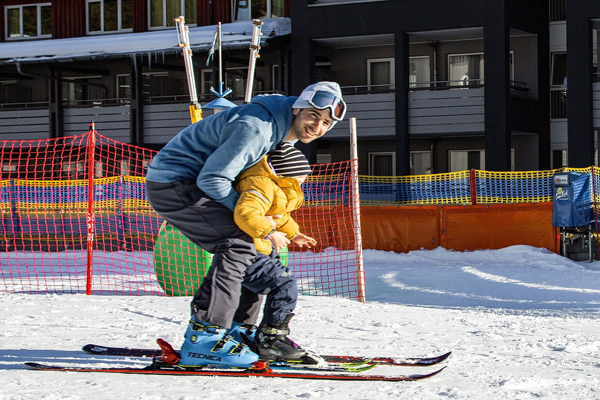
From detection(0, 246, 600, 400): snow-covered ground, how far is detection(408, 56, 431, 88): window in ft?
47.2

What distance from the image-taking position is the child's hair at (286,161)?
3672 millimetres

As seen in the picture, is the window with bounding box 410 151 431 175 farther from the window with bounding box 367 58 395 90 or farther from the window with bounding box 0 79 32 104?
the window with bounding box 0 79 32 104

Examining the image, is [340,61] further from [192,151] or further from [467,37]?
[192,151]

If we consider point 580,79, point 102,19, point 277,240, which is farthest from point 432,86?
point 277,240

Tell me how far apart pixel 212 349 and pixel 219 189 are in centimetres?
80

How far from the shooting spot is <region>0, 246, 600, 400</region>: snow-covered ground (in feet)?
11.3

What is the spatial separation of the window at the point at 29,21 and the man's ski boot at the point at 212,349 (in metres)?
25.5

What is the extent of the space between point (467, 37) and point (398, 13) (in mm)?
2464

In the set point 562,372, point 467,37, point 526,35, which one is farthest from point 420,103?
point 562,372

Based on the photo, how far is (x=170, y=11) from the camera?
2522 cm

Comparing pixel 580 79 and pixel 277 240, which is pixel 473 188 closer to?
pixel 580 79

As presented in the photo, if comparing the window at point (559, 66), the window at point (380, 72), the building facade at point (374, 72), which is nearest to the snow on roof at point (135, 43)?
the building facade at point (374, 72)

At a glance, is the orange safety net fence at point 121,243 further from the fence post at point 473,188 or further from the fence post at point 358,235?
the fence post at point 473,188

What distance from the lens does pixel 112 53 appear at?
72.0 ft
